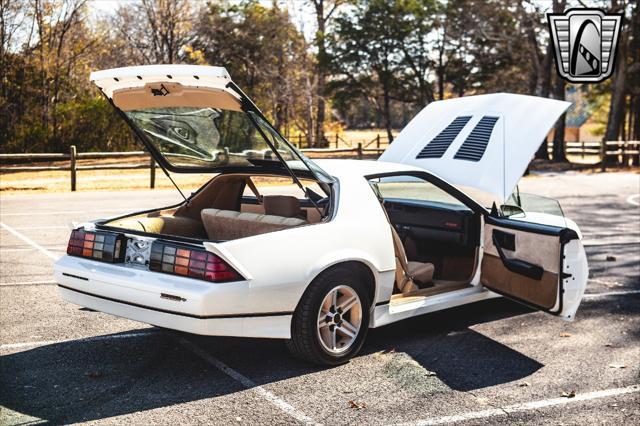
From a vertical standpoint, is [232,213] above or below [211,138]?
below

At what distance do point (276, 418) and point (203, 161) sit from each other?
7.95 ft

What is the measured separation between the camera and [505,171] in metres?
5.94

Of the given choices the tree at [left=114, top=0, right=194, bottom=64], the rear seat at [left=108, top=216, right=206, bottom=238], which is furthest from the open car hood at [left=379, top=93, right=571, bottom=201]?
the tree at [left=114, top=0, right=194, bottom=64]

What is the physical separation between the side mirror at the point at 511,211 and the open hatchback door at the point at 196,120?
66.7 inches

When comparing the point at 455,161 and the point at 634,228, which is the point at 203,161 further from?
the point at 634,228

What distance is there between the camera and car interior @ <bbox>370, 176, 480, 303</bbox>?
5.89 meters

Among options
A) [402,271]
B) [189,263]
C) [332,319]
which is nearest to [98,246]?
[189,263]

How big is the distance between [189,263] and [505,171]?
267 centimetres

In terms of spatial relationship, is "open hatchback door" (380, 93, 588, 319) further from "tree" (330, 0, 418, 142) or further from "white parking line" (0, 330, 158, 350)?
"tree" (330, 0, 418, 142)

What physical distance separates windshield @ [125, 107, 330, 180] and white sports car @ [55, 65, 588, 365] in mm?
12

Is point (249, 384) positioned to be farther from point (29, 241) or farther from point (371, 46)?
point (371, 46)

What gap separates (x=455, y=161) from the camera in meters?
6.34

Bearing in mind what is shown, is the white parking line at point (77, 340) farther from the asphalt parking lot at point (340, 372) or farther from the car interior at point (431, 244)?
the car interior at point (431, 244)

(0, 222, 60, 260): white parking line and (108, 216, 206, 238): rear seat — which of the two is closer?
(108, 216, 206, 238): rear seat
